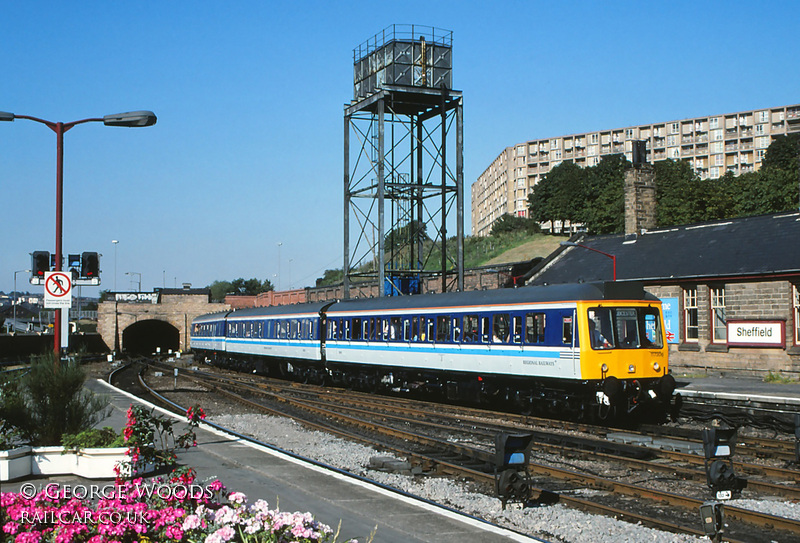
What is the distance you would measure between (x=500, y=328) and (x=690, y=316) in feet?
55.5

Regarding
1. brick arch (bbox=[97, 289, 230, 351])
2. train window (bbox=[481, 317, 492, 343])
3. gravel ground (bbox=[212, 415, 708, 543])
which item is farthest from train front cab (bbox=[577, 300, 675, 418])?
brick arch (bbox=[97, 289, 230, 351])

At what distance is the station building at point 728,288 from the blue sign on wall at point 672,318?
0.14 ft

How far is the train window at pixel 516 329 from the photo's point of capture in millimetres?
20648

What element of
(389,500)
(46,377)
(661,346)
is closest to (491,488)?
(389,500)

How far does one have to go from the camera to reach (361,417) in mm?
21609

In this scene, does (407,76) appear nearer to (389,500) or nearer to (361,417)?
(361,417)

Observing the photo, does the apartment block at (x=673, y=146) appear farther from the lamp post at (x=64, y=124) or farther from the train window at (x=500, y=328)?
the lamp post at (x=64, y=124)

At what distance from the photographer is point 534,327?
2016cm

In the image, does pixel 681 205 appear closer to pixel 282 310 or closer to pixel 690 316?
pixel 690 316

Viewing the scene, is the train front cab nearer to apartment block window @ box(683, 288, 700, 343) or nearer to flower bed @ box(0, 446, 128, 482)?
flower bed @ box(0, 446, 128, 482)

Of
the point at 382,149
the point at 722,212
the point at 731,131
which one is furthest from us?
the point at 731,131

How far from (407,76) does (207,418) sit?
21779mm

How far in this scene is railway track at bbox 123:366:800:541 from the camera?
1031 centimetres

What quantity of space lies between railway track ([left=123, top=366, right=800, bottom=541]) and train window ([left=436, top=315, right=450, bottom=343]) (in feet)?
6.58
